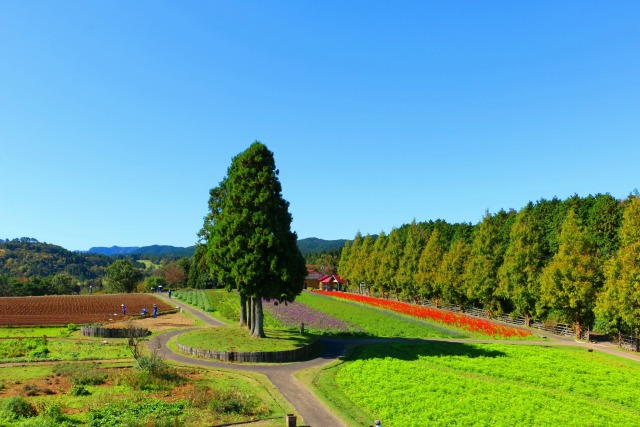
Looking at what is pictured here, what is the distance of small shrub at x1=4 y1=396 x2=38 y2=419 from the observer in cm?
1794

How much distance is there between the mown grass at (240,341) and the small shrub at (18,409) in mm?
13496

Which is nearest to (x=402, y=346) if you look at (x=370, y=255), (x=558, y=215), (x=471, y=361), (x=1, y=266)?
(x=471, y=361)

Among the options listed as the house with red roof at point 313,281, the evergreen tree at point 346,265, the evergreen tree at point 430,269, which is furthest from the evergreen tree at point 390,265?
the house with red roof at point 313,281

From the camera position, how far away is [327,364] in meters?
29.7

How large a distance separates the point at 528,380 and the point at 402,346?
11145 mm

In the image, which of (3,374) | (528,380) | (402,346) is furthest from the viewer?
(402,346)

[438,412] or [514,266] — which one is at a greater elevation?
[514,266]

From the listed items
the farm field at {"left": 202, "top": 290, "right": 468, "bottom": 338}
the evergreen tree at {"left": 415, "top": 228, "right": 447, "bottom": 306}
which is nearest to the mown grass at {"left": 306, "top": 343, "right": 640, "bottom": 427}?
the farm field at {"left": 202, "top": 290, "right": 468, "bottom": 338}

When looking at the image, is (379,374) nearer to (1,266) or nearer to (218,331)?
(218,331)

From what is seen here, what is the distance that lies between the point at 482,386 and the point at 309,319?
3125cm

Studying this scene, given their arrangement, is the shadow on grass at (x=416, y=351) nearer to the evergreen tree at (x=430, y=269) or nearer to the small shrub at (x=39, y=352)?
the small shrub at (x=39, y=352)

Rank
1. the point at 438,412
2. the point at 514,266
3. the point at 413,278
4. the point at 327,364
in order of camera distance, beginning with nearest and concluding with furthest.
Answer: the point at 438,412
the point at 327,364
the point at 514,266
the point at 413,278

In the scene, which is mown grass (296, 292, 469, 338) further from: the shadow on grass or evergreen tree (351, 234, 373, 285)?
evergreen tree (351, 234, 373, 285)

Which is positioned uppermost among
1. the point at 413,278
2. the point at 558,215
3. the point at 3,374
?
the point at 558,215
